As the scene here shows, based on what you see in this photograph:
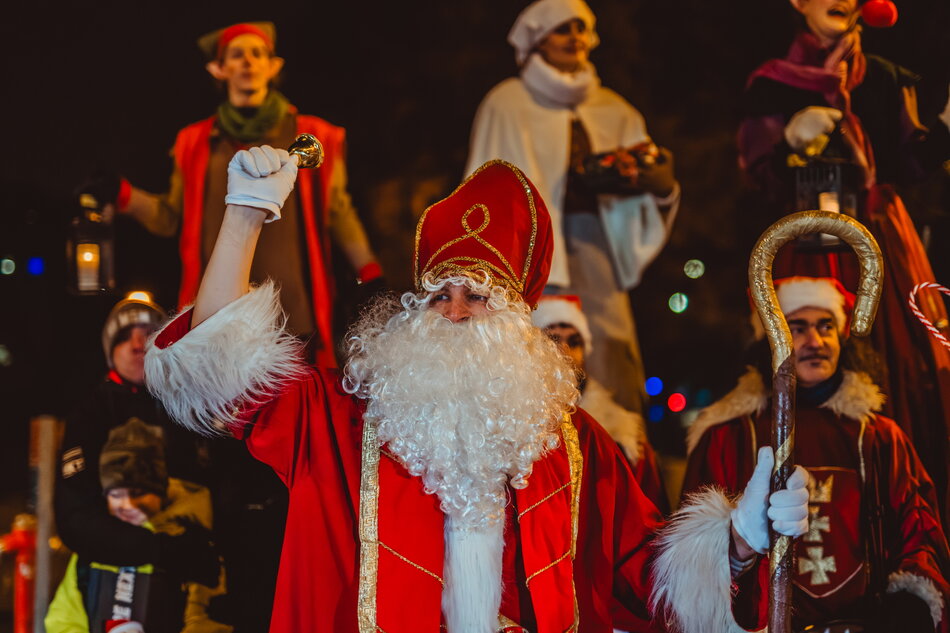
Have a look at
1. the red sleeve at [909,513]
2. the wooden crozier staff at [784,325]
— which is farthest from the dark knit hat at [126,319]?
the red sleeve at [909,513]

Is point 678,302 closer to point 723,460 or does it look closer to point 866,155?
point 723,460

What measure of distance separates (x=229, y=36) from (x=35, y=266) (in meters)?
1.31

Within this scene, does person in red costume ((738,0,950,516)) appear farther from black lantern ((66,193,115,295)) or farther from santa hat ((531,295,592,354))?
black lantern ((66,193,115,295))

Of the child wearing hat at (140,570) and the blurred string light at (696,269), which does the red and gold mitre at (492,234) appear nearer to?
the blurred string light at (696,269)

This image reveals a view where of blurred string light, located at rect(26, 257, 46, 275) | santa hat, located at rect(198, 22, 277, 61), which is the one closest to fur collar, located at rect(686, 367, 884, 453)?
santa hat, located at rect(198, 22, 277, 61)

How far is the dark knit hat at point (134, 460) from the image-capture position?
3873 millimetres

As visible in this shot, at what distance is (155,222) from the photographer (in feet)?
13.9

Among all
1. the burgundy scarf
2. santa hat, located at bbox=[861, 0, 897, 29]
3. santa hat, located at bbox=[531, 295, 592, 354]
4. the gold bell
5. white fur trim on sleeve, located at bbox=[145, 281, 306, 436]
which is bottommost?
white fur trim on sleeve, located at bbox=[145, 281, 306, 436]

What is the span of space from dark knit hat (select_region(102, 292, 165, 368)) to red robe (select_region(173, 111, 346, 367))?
180 millimetres

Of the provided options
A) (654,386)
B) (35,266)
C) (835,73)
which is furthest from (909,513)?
(35,266)

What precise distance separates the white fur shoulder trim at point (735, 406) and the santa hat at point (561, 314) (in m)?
0.58

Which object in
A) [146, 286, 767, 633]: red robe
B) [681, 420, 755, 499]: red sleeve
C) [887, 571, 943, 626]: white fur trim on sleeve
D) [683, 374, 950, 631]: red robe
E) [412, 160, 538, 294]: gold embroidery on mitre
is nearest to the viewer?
[146, 286, 767, 633]: red robe

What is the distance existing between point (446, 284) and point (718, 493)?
1.01 meters

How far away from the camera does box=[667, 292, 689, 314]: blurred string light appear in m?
4.34
